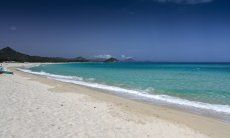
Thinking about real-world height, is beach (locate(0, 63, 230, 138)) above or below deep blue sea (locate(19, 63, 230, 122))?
above

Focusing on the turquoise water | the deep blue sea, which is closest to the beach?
the deep blue sea

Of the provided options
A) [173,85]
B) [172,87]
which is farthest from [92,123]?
[173,85]

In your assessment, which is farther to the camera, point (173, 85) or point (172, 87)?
point (173, 85)

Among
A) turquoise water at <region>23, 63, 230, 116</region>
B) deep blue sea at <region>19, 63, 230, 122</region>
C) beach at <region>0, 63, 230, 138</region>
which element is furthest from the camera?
turquoise water at <region>23, 63, 230, 116</region>

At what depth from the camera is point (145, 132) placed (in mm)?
8117

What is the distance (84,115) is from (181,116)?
4.14 m

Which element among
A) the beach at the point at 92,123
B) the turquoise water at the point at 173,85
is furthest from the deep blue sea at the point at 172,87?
the beach at the point at 92,123

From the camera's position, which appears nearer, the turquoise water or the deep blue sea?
the deep blue sea

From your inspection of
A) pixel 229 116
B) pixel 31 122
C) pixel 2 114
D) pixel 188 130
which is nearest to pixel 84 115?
pixel 31 122

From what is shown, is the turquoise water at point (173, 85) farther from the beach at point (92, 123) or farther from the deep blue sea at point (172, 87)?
the beach at point (92, 123)

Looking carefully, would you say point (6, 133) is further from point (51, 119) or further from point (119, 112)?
point (119, 112)

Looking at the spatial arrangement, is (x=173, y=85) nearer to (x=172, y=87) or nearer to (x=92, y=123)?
(x=172, y=87)

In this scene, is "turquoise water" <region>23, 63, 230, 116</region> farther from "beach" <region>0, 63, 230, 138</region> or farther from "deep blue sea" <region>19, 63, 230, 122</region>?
"beach" <region>0, 63, 230, 138</region>

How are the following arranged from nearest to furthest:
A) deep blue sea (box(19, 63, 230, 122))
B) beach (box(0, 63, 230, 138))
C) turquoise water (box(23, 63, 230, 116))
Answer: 1. beach (box(0, 63, 230, 138))
2. deep blue sea (box(19, 63, 230, 122))
3. turquoise water (box(23, 63, 230, 116))
